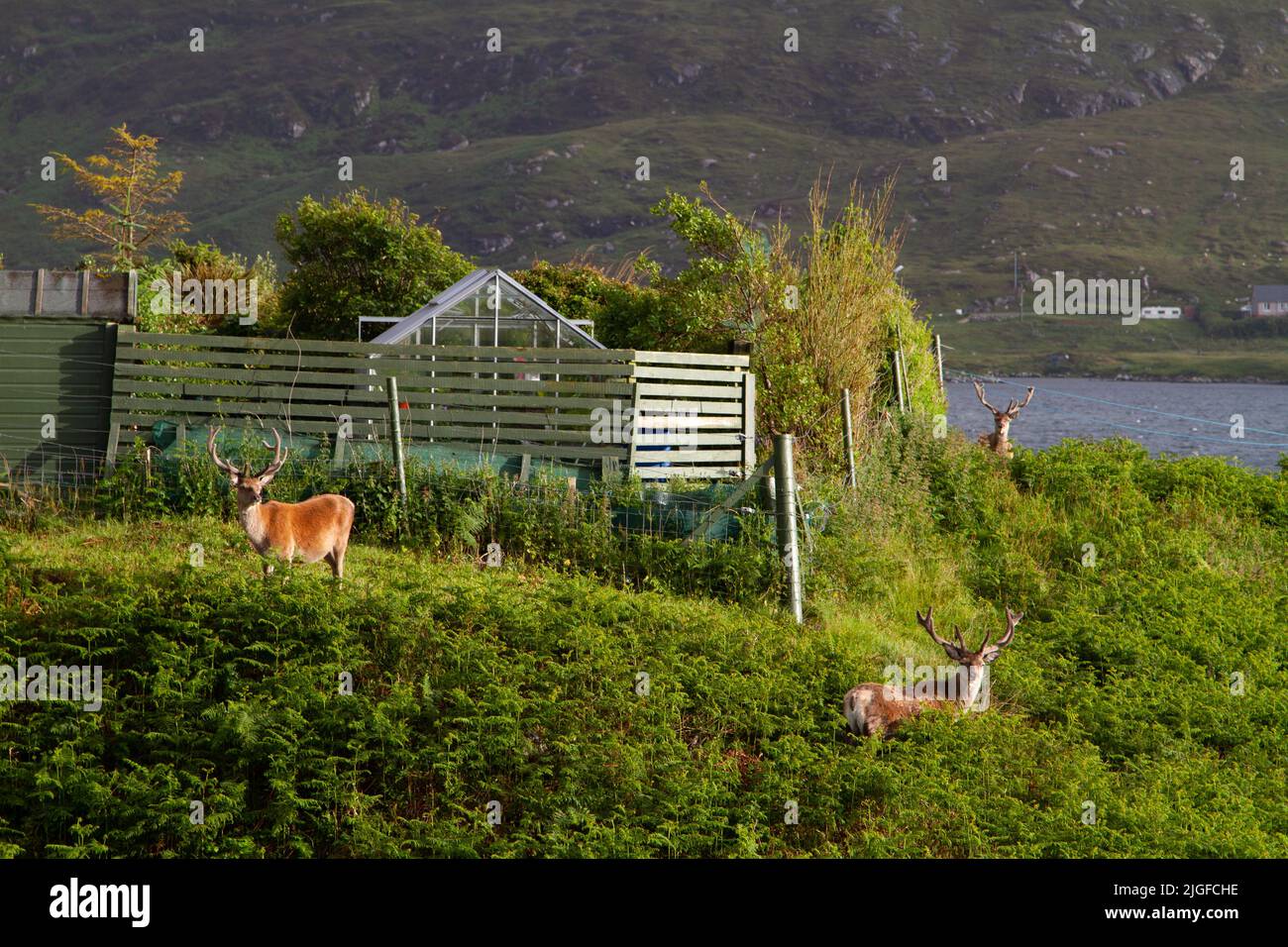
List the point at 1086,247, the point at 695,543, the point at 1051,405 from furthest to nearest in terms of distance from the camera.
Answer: the point at 1086,247
the point at 1051,405
the point at 695,543

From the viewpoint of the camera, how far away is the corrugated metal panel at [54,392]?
1440cm

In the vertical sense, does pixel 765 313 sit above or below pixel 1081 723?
above

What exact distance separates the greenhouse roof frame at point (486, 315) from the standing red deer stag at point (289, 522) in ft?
31.5

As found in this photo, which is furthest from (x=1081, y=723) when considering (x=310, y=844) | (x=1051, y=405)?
(x=1051, y=405)

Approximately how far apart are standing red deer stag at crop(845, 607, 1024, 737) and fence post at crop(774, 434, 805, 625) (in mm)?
1304

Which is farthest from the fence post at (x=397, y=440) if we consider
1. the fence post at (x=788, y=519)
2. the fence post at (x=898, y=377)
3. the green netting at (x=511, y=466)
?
the fence post at (x=898, y=377)

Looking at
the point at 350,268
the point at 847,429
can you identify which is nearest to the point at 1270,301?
the point at 350,268

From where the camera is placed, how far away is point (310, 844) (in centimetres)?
767

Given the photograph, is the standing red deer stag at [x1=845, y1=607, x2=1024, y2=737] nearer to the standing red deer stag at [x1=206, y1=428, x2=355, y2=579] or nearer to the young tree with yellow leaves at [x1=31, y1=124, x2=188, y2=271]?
the standing red deer stag at [x1=206, y1=428, x2=355, y2=579]

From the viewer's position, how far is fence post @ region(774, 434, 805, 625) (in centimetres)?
1107

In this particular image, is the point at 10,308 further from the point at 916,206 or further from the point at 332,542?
the point at 916,206

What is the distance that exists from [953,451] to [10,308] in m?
11.8

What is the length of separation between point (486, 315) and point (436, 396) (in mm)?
6079
